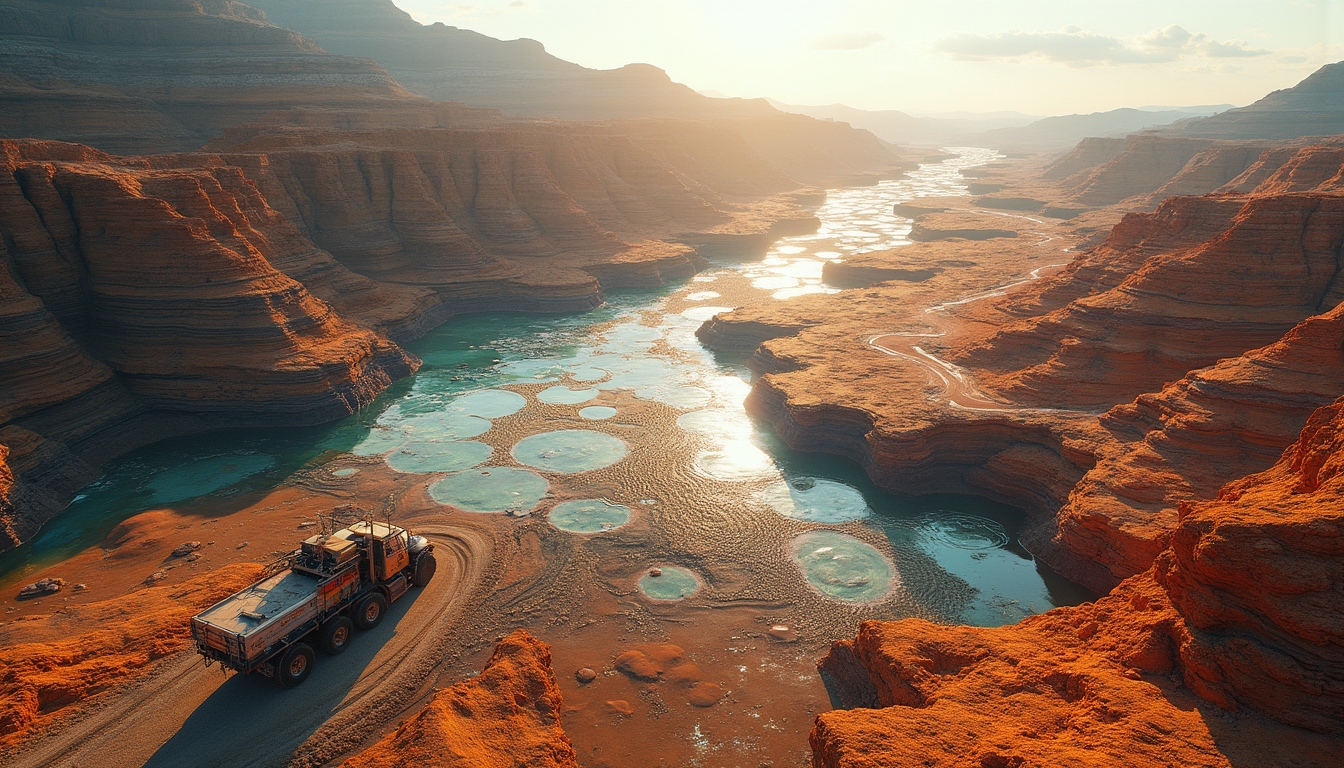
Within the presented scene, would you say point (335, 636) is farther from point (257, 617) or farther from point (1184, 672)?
point (1184, 672)

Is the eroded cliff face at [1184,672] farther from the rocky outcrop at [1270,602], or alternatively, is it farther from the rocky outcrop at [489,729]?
the rocky outcrop at [489,729]

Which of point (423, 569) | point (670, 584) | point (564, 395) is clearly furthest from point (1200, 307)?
point (423, 569)

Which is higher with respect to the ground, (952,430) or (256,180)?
(256,180)

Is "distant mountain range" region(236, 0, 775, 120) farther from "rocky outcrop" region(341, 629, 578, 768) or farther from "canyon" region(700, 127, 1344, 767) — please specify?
"rocky outcrop" region(341, 629, 578, 768)

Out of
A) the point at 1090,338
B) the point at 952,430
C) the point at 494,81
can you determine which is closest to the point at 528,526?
the point at 952,430

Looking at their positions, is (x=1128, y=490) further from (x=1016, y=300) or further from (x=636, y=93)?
(x=636, y=93)

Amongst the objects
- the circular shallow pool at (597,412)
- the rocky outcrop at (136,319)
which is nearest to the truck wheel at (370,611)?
the circular shallow pool at (597,412)
